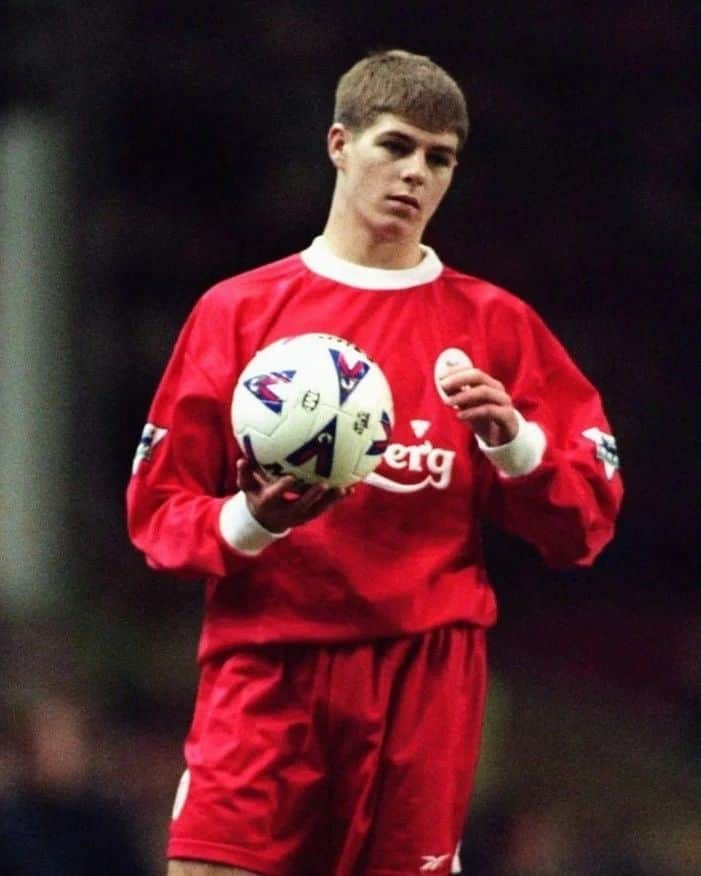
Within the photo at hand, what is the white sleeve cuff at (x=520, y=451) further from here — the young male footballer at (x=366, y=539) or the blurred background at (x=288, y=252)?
the blurred background at (x=288, y=252)

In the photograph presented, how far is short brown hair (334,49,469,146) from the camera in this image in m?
2.96

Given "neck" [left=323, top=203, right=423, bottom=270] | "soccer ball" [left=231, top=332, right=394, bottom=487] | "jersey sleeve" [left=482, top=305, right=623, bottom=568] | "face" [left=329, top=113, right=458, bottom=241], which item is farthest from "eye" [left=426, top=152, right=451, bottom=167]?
"soccer ball" [left=231, top=332, right=394, bottom=487]

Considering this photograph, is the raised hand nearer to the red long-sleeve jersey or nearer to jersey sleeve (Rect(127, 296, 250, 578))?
the red long-sleeve jersey

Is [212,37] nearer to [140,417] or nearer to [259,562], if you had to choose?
[140,417]

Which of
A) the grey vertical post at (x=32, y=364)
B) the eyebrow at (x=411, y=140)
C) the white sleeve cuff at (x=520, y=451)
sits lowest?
the grey vertical post at (x=32, y=364)

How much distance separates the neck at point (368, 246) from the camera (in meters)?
3.02

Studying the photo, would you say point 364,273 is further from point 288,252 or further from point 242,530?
point 288,252

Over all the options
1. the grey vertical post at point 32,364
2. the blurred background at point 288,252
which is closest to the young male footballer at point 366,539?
the blurred background at point 288,252

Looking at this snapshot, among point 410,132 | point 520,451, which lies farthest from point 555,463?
point 410,132

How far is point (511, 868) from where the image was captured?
4840 millimetres

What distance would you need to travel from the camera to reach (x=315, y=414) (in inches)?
108

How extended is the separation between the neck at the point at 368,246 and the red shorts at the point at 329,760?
0.49 m

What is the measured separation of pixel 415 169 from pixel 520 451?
38 centimetres

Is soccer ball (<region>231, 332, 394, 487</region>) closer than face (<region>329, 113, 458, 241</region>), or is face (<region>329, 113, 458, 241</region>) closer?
soccer ball (<region>231, 332, 394, 487</region>)
